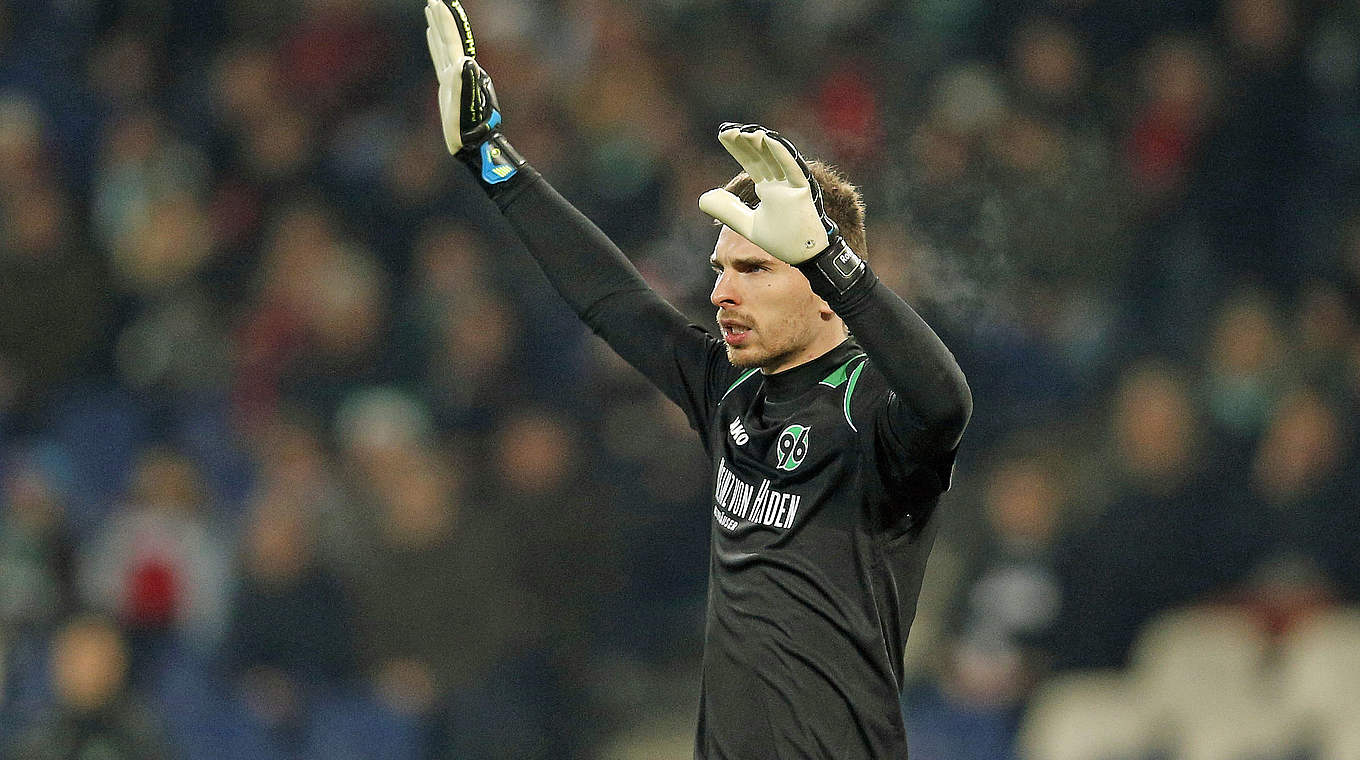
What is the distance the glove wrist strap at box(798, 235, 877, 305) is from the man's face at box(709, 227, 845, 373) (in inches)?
9.5

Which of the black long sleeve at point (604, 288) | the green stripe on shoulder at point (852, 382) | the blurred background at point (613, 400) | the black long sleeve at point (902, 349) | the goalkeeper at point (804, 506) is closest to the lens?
the black long sleeve at point (902, 349)

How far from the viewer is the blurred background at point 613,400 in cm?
521

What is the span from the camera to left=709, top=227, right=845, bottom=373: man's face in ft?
7.70

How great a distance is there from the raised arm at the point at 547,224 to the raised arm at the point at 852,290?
23.3 inches

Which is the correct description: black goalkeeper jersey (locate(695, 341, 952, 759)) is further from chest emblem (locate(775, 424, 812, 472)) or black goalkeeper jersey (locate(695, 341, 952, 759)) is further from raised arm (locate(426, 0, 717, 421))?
raised arm (locate(426, 0, 717, 421))

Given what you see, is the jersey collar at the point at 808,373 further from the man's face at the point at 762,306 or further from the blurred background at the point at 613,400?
the blurred background at the point at 613,400

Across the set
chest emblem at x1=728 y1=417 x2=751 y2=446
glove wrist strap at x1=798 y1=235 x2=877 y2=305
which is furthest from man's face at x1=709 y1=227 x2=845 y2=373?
glove wrist strap at x1=798 y1=235 x2=877 y2=305

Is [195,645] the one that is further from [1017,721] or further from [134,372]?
[1017,721]

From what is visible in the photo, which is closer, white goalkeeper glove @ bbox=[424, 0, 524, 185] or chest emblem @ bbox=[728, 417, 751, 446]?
chest emblem @ bbox=[728, 417, 751, 446]

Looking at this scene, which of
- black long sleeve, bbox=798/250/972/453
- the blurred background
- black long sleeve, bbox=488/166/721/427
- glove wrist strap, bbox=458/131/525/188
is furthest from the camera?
the blurred background

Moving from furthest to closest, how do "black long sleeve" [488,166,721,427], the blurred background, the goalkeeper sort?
the blurred background, "black long sleeve" [488,166,721,427], the goalkeeper

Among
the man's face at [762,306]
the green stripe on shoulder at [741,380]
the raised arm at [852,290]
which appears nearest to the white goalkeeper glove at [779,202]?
the raised arm at [852,290]

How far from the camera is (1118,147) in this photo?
5852 millimetres

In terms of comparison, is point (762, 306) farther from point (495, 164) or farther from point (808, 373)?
point (495, 164)
